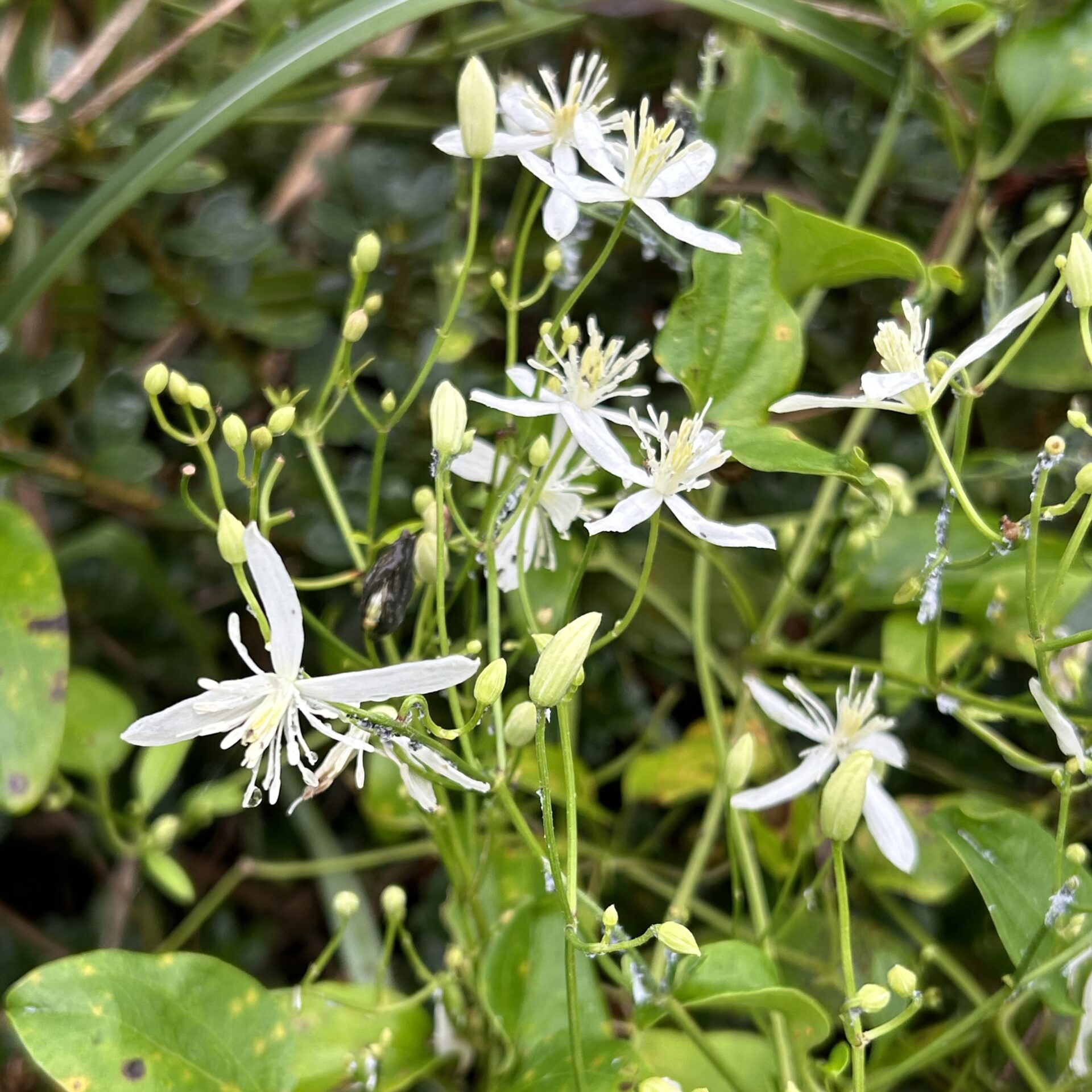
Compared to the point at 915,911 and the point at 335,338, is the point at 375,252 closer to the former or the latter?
the point at 335,338

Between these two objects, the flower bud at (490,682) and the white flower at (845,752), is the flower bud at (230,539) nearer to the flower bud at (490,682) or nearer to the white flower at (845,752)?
the flower bud at (490,682)

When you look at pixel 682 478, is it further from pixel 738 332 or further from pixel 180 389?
pixel 180 389

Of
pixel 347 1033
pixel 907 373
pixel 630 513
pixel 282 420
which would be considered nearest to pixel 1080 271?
pixel 907 373

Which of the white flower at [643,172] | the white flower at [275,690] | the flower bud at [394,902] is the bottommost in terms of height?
the flower bud at [394,902]

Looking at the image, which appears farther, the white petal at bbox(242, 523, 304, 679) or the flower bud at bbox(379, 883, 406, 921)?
the flower bud at bbox(379, 883, 406, 921)

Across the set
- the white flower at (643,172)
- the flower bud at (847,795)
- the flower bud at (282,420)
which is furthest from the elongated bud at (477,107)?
the flower bud at (847,795)

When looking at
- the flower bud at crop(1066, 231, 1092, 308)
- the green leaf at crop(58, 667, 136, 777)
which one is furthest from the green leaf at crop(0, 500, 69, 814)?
the flower bud at crop(1066, 231, 1092, 308)

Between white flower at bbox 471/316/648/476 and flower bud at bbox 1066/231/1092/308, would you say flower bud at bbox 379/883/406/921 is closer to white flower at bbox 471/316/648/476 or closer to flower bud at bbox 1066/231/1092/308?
white flower at bbox 471/316/648/476

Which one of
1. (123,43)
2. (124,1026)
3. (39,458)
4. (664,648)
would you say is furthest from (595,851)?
(123,43)
